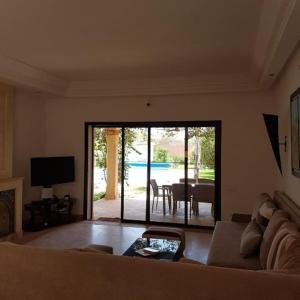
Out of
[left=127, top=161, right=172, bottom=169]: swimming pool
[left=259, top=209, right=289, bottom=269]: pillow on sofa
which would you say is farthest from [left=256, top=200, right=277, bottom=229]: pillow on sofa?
[left=127, top=161, right=172, bottom=169]: swimming pool

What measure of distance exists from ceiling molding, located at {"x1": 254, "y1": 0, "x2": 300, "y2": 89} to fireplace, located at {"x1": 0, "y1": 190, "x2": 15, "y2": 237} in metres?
4.33

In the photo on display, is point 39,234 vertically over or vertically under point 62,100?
under

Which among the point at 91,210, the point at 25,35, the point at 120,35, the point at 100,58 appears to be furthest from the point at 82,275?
the point at 91,210

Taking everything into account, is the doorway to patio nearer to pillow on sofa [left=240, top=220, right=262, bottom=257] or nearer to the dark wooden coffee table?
the dark wooden coffee table

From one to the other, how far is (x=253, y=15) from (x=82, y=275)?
2.74m

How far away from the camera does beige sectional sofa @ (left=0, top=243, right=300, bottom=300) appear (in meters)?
1.59

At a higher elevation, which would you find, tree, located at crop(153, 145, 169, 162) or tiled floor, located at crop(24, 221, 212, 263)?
tree, located at crop(153, 145, 169, 162)

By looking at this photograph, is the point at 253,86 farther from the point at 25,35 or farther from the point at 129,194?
the point at 25,35

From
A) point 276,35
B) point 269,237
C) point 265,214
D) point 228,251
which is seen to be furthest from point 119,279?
point 276,35

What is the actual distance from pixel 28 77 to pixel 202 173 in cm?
349

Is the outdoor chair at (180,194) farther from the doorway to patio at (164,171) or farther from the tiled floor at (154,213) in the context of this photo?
the tiled floor at (154,213)

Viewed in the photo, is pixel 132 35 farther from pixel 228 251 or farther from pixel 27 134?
pixel 27 134

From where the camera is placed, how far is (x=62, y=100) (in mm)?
6273

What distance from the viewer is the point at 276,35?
9.49 ft
